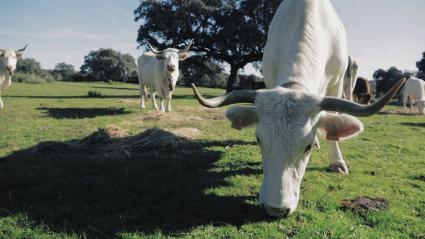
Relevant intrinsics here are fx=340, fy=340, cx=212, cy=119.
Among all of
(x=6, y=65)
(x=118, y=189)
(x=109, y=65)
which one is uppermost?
(x=109, y=65)

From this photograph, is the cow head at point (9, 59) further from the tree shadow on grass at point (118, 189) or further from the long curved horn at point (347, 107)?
the long curved horn at point (347, 107)

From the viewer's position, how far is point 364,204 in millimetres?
4141

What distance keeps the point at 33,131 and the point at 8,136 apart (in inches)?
35.0

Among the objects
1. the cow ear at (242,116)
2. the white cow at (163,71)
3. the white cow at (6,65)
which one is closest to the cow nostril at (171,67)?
the white cow at (163,71)

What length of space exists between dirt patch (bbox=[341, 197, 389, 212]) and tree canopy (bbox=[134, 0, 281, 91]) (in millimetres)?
24042

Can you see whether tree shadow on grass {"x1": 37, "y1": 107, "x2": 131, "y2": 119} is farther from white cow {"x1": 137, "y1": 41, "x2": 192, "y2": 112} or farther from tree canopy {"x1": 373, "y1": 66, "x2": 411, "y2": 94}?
tree canopy {"x1": 373, "y1": 66, "x2": 411, "y2": 94}

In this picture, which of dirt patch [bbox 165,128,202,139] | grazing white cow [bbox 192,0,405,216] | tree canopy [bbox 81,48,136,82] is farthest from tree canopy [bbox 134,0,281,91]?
tree canopy [bbox 81,48,136,82]

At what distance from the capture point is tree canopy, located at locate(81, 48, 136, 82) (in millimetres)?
87438

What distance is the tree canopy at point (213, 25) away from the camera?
91.8 feet

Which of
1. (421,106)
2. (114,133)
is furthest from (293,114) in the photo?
(421,106)

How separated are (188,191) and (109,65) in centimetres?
9252

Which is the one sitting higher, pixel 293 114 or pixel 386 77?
pixel 386 77

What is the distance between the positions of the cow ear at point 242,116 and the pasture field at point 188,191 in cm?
100

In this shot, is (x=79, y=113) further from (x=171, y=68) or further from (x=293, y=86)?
(x=293, y=86)
